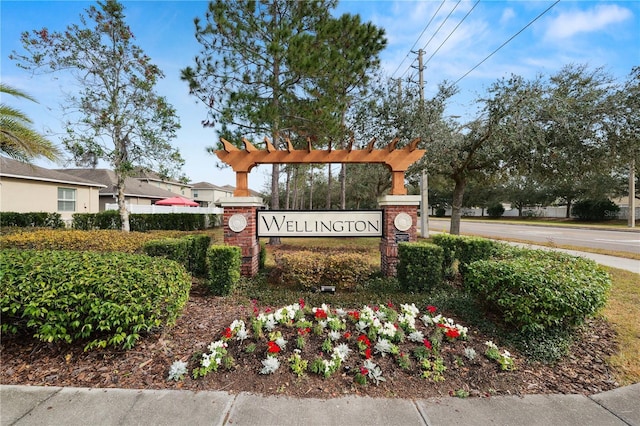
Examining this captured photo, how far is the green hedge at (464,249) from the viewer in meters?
4.86

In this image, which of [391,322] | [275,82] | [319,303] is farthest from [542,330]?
[275,82]

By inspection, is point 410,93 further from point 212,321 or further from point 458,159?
point 212,321

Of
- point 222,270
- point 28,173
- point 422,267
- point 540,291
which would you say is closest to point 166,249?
point 222,270

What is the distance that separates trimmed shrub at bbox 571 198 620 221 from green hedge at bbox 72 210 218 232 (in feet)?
119

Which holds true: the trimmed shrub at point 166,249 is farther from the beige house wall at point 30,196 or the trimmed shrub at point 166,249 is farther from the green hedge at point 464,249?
the beige house wall at point 30,196

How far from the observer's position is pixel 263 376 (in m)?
2.51

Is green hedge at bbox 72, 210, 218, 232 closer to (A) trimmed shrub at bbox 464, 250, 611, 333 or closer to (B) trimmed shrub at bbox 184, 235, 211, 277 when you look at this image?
(B) trimmed shrub at bbox 184, 235, 211, 277

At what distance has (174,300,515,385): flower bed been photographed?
101 inches

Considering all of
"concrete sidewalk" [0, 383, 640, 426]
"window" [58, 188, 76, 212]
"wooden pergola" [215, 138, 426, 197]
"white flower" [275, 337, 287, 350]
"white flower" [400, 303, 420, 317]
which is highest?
"wooden pergola" [215, 138, 426, 197]

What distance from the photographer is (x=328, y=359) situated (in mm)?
2711

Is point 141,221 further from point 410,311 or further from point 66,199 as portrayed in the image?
point 410,311

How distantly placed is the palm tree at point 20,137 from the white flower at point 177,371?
280 inches

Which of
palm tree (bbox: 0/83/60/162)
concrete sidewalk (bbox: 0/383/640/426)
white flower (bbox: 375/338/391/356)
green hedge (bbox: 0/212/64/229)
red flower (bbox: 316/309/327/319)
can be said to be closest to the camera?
concrete sidewalk (bbox: 0/383/640/426)

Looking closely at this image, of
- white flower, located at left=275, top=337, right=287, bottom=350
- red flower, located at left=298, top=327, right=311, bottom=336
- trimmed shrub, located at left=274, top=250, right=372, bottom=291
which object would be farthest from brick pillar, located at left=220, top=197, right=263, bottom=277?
white flower, located at left=275, top=337, right=287, bottom=350
